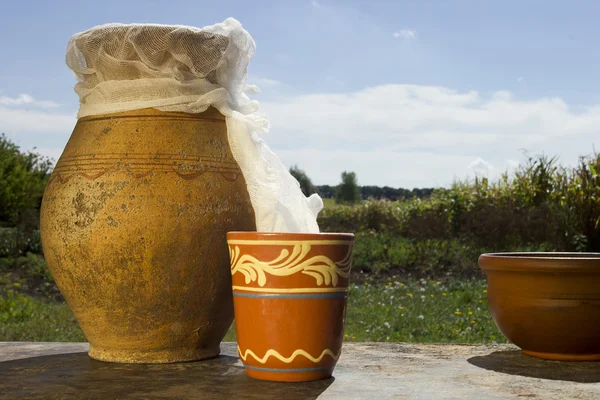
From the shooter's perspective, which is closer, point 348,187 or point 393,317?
point 393,317

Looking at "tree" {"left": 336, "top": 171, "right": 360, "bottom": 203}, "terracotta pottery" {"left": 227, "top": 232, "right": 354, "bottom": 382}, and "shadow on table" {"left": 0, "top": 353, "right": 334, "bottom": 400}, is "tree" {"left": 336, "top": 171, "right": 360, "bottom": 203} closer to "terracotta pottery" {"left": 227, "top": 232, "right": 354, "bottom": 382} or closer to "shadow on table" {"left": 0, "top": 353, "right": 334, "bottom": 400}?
"shadow on table" {"left": 0, "top": 353, "right": 334, "bottom": 400}

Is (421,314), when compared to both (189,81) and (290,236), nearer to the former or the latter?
(189,81)

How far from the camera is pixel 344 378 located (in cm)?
201

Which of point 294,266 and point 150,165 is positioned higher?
point 150,165

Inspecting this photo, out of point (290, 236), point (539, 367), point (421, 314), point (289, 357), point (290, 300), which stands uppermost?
point (290, 236)

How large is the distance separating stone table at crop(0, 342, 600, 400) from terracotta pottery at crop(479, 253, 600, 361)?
71 millimetres

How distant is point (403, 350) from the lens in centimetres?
253

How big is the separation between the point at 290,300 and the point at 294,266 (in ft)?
0.32

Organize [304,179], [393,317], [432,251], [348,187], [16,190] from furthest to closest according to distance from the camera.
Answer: [348,187] < [304,179] < [16,190] < [432,251] < [393,317]

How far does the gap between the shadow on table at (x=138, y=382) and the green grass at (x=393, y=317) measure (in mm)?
3031

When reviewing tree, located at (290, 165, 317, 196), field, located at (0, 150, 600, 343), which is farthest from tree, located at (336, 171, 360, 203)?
field, located at (0, 150, 600, 343)

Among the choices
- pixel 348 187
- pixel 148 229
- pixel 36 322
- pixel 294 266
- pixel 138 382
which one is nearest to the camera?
pixel 294 266

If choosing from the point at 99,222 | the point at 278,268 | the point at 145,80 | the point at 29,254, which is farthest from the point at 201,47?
the point at 29,254

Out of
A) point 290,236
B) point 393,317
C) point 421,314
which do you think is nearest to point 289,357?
point 290,236
